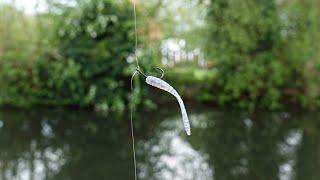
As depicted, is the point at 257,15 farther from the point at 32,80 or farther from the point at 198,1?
the point at 32,80

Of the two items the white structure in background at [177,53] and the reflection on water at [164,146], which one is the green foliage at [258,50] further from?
the reflection on water at [164,146]

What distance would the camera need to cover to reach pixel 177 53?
28.9 feet

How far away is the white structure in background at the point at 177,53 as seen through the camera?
8.65 meters

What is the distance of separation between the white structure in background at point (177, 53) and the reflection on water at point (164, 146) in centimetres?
99

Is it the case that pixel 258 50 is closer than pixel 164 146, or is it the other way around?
pixel 164 146

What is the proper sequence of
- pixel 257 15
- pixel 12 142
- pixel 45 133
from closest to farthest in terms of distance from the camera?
pixel 12 142 → pixel 45 133 → pixel 257 15

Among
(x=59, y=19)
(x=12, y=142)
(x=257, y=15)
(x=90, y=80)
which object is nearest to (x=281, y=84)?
(x=257, y=15)

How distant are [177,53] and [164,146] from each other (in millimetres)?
2980

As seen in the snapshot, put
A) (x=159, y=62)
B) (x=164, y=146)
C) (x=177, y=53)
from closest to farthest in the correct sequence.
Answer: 1. (x=164, y=146)
2. (x=159, y=62)
3. (x=177, y=53)

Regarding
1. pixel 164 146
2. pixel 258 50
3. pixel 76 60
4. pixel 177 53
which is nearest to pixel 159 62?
pixel 177 53

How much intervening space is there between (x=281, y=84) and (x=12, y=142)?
4.41 m

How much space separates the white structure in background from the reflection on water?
3.26 feet

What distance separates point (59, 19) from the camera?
8375 millimetres

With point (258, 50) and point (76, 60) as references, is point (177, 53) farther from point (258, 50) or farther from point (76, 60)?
point (76, 60)
